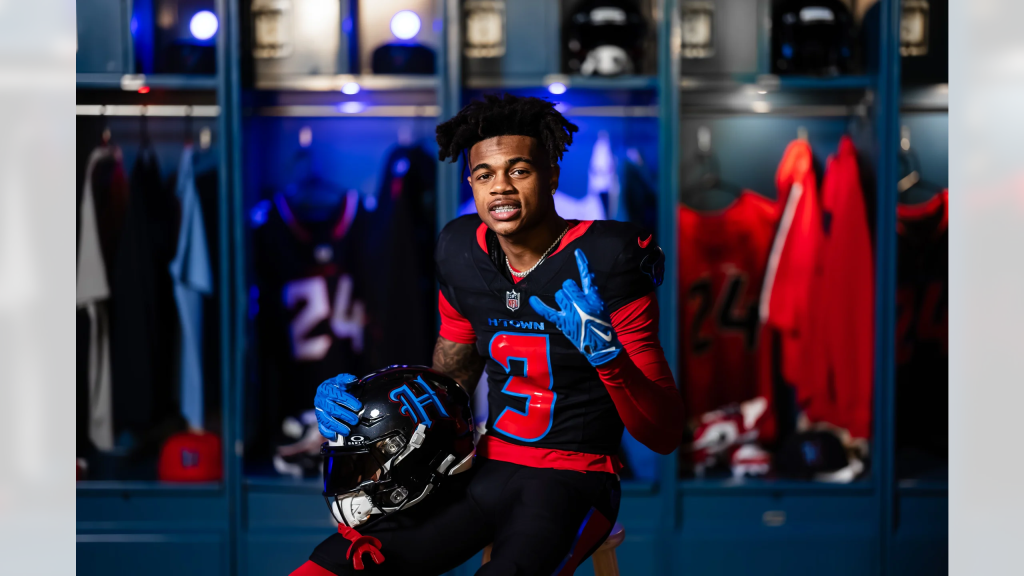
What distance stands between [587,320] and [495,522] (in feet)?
1.52

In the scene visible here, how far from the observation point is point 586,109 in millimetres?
2596

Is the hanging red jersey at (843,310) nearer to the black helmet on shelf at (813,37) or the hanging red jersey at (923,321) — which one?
the hanging red jersey at (923,321)

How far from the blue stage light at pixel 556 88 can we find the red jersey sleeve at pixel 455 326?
45.8 inches

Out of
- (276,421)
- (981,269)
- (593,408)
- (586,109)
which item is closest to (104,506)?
(276,421)

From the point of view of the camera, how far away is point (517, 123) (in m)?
1.29

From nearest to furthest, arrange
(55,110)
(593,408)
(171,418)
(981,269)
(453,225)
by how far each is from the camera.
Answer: (55,110)
(981,269)
(593,408)
(453,225)
(171,418)

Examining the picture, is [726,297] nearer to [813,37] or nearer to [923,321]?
[923,321]

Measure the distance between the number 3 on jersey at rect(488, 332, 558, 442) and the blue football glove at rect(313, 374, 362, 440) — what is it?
0.95ft

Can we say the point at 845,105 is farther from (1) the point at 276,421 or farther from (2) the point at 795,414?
(1) the point at 276,421

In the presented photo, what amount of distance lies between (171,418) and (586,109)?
1833 millimetres

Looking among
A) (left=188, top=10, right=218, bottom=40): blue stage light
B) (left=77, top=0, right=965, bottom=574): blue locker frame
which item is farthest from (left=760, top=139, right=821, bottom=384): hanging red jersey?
(left=188, top=10, right=218, bottom=40): blue stage light

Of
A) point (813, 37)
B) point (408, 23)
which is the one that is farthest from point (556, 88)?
point (813, 37)

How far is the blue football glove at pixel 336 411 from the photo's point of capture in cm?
119

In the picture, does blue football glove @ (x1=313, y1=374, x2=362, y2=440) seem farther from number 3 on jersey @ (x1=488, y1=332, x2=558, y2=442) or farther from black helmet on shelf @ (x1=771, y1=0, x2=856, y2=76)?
black helmet on shelf @ (x1=771, y1=0, x2=856, y2=76)
